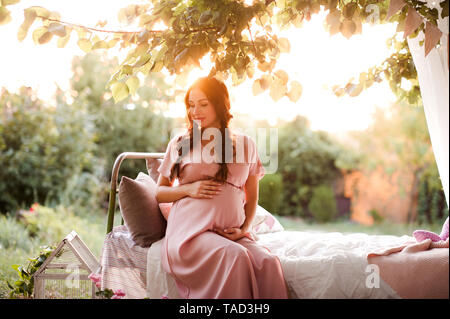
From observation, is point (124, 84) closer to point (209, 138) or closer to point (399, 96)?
point (209, 138)

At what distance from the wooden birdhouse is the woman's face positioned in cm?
112

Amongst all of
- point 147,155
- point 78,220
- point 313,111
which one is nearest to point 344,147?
point 313,111

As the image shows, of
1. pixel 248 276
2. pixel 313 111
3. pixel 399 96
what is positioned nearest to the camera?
pixel 248 276

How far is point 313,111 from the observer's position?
319 inches

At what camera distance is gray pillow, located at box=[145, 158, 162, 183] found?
311cm

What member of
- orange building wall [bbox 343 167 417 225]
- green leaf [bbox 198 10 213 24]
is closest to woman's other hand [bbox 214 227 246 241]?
green leaf [bbox 198 10 213 24]

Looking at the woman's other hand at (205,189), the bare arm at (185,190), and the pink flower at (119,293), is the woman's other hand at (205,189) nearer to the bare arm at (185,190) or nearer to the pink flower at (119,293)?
the bare arm at (185,190)

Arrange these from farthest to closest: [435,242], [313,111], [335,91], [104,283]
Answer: [313,111] → [335,91] → [104,283] → [435,242]

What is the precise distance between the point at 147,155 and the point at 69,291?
1.08m

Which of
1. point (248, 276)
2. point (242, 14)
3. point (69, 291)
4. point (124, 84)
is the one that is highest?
point (242, 14)

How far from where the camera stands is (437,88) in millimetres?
2156

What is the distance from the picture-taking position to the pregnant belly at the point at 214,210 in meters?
2.32

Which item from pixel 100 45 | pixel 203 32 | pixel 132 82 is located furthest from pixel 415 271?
pixel 100 45
